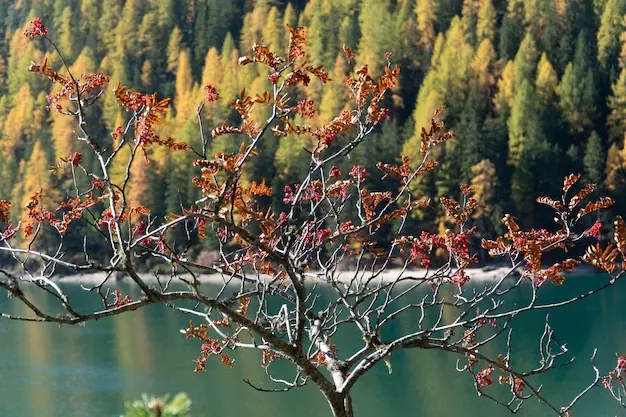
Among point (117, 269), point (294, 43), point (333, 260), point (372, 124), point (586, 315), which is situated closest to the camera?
point (117, 269)

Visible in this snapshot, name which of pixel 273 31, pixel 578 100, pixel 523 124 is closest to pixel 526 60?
pixel 578 100

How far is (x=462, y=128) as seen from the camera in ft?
151

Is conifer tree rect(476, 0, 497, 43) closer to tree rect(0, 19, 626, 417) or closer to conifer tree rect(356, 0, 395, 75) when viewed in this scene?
conifer tree rect(356, 0, 395, 75)

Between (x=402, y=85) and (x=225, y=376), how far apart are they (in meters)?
37.0

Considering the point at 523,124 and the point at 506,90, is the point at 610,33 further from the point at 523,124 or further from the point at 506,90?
the point at 523,124

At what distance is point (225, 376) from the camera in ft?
63.9

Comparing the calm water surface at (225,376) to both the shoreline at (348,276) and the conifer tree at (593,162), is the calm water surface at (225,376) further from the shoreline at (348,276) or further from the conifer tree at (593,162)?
the conifer tree at (593,162)

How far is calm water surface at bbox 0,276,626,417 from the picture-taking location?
54.1 ft

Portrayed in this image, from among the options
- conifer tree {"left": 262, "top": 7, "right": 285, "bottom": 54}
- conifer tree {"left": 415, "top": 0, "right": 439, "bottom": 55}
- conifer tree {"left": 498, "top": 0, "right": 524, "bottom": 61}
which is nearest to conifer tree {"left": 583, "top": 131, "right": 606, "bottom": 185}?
conifer tree {"left": 498, "top": 0, "right": 524, "bottom": 61}

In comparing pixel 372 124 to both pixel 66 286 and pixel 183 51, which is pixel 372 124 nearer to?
pixel 66 286

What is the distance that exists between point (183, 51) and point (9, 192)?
16122 mm

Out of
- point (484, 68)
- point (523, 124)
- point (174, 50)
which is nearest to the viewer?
point (523, 124)

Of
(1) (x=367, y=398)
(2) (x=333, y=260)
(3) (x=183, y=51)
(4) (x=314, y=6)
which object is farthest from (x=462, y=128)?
(2) (x=333, y=260)

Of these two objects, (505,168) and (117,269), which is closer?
(117,269)
